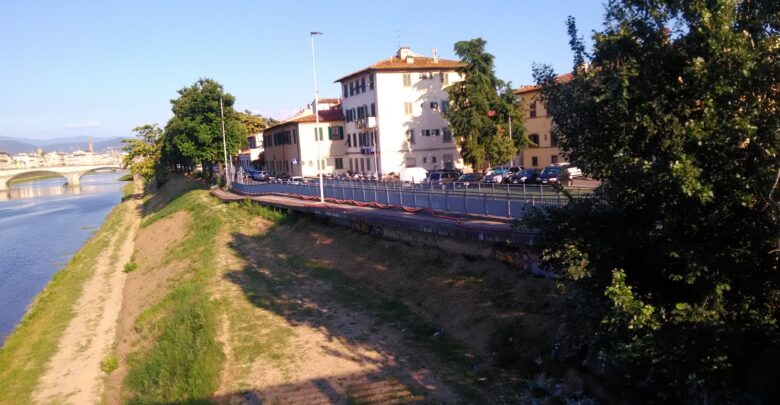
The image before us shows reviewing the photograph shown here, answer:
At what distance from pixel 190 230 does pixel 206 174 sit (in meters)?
35.9

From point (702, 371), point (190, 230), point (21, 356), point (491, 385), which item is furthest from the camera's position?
point (190, 230)

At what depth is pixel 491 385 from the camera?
13008mm

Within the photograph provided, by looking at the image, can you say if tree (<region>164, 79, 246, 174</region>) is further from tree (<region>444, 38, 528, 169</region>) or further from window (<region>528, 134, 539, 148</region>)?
window (<region>528, 134, 539, 148</region>)

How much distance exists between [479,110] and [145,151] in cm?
5386

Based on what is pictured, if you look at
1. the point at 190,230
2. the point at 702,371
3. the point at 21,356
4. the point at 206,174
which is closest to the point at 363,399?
the point at 702,371

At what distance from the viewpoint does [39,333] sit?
2627 cm

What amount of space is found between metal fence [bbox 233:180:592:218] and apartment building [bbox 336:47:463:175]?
2309cm

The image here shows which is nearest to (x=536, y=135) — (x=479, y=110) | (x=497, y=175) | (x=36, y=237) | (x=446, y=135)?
(x=479, y=110)

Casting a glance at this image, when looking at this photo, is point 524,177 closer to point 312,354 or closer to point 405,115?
point 405,115

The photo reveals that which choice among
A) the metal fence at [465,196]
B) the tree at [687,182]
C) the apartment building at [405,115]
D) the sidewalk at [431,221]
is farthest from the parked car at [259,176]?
the tree at [687,182]

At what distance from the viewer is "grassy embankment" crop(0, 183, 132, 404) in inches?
817

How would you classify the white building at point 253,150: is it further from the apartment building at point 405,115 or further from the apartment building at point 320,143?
the apartment building at point 405,115

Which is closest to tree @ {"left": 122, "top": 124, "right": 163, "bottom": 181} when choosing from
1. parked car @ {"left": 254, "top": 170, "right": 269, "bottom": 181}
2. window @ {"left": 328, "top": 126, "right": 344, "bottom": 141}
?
parked car @ {"left": 254, "top": 170, "right": 269, "bottom": 181}

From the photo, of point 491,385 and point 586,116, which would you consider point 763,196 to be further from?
point 491,385
